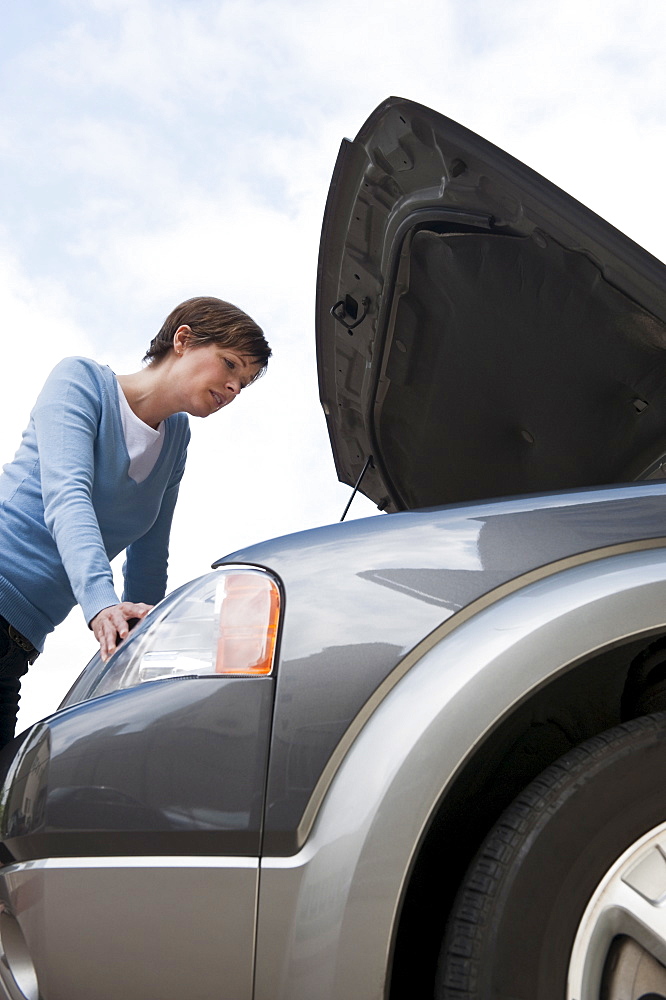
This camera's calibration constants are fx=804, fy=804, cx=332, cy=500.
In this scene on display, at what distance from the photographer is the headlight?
1070mm

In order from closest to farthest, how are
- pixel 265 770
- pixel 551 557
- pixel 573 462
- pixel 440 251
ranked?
pixel 265 770
pixel 551 557
pixel 440 251
pixel 573 462

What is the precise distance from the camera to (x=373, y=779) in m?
0.98

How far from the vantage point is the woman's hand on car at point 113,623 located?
1.49 metres

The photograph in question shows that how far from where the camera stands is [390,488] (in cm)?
241

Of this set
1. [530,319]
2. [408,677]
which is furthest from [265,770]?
[530,319]

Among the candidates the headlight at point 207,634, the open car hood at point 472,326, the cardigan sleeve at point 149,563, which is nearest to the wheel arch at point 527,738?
the headlight at point 207,634

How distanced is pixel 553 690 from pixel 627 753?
0.50 ft

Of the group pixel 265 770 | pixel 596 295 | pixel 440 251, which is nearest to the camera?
pixel 265 770

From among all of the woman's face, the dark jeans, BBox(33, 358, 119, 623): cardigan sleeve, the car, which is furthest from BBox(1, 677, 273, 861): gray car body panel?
the woman's face

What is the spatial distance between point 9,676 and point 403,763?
1344 mm

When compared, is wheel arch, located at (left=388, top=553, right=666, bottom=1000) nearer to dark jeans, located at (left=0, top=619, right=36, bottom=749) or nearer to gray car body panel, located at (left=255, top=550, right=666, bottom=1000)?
gray car body panel, located at (left=255, top=550, right=666, bottom=1000)

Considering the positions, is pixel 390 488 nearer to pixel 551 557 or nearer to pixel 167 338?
pixel 167 338

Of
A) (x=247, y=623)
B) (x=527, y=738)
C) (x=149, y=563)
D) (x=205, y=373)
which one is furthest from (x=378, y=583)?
(x=149, y=563)

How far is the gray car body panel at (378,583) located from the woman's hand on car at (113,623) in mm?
408
